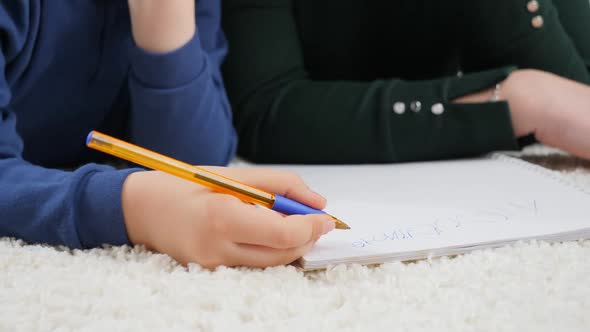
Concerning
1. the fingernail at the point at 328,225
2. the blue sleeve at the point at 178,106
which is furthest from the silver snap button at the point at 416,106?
the fingernail at the point at 328,225

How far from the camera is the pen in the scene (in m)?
0.30

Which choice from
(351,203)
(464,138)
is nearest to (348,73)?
(464,138)

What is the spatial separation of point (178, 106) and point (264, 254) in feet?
0.82

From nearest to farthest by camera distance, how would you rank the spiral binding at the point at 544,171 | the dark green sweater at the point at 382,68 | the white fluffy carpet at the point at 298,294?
1. the white fluffy carpet at the point at 298,294
2. the spiral binding at the point at 544,171
3. the dark green sweater at the point at 382,68

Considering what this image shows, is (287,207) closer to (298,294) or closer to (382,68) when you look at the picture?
(298,294)

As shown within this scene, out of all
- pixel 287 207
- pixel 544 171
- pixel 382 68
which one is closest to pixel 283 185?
pixel 287 207

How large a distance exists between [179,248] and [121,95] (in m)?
0.30

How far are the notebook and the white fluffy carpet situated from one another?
0.01 m

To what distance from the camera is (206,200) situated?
33 cm

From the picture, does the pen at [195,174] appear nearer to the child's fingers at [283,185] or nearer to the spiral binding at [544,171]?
the child's fingers at [283,185]

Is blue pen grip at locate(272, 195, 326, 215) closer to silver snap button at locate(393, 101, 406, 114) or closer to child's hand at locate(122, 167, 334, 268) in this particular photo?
child's hand at locate(122, 167, 334, 268)

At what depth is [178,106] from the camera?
1.76ft

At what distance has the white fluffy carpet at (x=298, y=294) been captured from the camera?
27 cm

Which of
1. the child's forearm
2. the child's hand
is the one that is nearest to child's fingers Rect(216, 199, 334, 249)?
the child's hand
